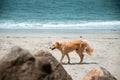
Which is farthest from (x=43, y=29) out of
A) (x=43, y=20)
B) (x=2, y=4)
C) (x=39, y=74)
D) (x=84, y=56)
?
(x=39, y=74)

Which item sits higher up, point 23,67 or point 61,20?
point 61,20

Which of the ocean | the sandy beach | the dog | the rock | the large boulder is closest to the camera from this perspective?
the large boulder

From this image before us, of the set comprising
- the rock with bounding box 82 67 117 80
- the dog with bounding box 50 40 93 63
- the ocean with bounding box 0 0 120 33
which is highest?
the ocean with bounding box 0 0 120 33

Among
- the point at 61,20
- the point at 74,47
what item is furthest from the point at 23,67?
the point at 61,20

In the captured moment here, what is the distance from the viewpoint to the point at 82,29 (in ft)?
30.9

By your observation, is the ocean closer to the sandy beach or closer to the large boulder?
the sandy beach

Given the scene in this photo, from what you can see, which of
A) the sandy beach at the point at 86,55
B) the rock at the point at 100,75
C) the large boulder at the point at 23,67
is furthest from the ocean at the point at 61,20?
the large boulder at the point at 23,67

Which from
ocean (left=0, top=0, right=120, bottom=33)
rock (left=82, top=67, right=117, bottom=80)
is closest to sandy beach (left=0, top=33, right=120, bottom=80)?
rock (left=82, top=67, right=117, bottom=80)

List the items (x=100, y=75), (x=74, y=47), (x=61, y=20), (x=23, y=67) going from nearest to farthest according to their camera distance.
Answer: (x=23, y=67), (x=100, y=75), (x=74, y=47), (x=61, y=20)

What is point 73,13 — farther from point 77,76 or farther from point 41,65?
point 41,65

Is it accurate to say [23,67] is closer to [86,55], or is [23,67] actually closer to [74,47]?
[74,47]

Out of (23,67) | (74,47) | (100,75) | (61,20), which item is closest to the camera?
→ (23,67)

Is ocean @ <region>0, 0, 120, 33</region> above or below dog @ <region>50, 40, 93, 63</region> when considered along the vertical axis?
above

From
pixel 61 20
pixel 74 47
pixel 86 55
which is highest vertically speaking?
pixel 61 20
